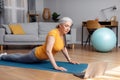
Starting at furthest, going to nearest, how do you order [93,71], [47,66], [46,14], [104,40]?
1. [46,14]
2. [104,40]
3. [47,66]
4. [93,71]

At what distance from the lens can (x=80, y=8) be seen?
7793 mm

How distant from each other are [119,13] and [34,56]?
4174mm

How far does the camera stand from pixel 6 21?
7.37 metres

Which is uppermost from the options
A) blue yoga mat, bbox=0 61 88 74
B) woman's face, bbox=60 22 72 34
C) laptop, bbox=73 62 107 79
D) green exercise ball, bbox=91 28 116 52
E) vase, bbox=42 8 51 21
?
vase, bbox=42 8 51 21

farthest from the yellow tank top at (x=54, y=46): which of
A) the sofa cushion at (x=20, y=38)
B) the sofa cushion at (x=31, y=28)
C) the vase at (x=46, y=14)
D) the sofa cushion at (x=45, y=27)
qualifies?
the vase at (x=46, y=14)

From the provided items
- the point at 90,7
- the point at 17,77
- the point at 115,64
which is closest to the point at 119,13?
the point at 90,7

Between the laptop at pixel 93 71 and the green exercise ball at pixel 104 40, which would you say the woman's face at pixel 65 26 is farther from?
the green exercise ball at pixel 104 40

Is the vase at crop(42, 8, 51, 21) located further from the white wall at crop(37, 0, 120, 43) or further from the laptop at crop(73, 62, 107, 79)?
the laptop at crop(73, 62, 107, 79)

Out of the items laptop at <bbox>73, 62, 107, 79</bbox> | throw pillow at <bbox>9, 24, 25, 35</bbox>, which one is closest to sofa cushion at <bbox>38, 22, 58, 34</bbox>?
throw pillow at <bbox>9, 24, 25, 35</bbox>

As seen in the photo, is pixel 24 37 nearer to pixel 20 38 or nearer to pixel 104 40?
pixel 20 38

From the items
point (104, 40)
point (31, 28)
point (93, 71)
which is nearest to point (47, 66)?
point (93, 71)

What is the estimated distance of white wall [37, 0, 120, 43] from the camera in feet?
23.9

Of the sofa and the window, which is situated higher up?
the window

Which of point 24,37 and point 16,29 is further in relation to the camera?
point 16,29
